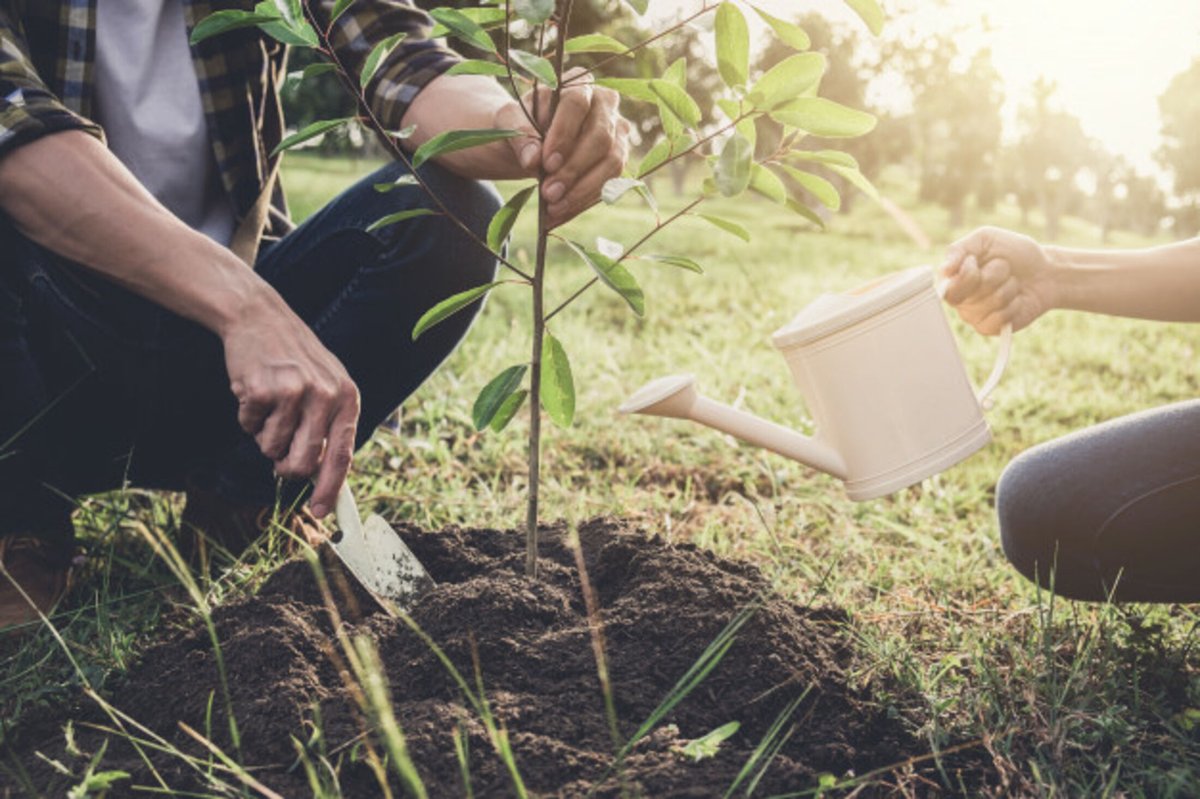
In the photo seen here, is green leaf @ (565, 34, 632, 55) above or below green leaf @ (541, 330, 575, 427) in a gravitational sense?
above

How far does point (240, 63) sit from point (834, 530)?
5.20ft

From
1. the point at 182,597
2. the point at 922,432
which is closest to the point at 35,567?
the point at 182,597

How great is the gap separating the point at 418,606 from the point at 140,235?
2.18 feet

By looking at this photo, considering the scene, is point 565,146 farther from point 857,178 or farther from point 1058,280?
point 1058,280

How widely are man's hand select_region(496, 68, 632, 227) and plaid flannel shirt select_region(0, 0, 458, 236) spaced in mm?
431

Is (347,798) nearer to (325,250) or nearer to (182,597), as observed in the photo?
(182,597)

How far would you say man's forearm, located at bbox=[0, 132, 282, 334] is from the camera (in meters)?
1.43

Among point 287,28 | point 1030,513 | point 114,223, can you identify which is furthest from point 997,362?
point 114,223

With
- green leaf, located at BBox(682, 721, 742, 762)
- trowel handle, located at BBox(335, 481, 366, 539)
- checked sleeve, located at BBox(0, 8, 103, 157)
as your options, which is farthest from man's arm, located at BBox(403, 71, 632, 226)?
green leaf, located at BBox(682, 721, 742, 762)

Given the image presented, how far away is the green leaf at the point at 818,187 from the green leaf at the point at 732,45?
0.48 ft

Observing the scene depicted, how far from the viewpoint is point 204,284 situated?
1417 mm

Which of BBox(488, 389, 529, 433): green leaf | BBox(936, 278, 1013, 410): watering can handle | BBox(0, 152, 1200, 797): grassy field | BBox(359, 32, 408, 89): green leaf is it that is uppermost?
BBox(359, 32, 408, 89): green leaf

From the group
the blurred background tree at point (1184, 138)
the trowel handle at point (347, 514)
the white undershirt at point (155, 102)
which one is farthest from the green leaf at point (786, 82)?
the blurred background tree at point (1184, 138)

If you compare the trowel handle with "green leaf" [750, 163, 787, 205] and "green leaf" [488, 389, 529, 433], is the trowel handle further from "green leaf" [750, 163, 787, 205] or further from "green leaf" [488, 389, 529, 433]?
"green leaf" [750, 163, 787, 205]
